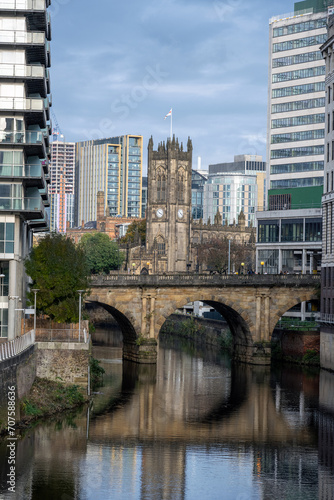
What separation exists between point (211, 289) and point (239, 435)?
44.6m

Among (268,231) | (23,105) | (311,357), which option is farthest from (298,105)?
(23,105)

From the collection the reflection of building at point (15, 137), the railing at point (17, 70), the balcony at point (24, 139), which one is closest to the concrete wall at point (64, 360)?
the reflection of building at point (15, 137)

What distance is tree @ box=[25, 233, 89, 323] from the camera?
257 feet

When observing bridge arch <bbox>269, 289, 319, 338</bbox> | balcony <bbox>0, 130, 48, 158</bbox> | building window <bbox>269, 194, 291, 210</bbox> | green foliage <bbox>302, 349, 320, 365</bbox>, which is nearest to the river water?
green foliage <bbox>302, 349, 320, 365</bbox>

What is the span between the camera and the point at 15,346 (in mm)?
57781

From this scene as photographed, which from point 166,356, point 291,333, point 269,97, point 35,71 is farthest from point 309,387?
point 269,97

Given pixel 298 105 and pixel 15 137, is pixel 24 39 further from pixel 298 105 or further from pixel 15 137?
pixel 298 105

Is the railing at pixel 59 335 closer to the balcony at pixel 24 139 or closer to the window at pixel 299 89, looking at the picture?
the balcony at pixel 24 139

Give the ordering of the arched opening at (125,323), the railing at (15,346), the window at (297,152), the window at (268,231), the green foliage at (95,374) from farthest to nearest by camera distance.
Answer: the window at (297,152) → the window at (268,231) → the arched opening at (125,323) → the green foliage at (95,374) → the railing at (15,346)

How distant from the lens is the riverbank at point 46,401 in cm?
5884

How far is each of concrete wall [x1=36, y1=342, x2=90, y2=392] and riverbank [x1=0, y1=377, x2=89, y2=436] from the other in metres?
0.74

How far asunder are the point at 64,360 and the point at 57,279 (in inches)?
467

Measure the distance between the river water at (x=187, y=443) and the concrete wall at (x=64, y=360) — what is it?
3335 millimetres

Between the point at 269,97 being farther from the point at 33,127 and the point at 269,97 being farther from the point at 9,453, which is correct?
the point at 9,453
